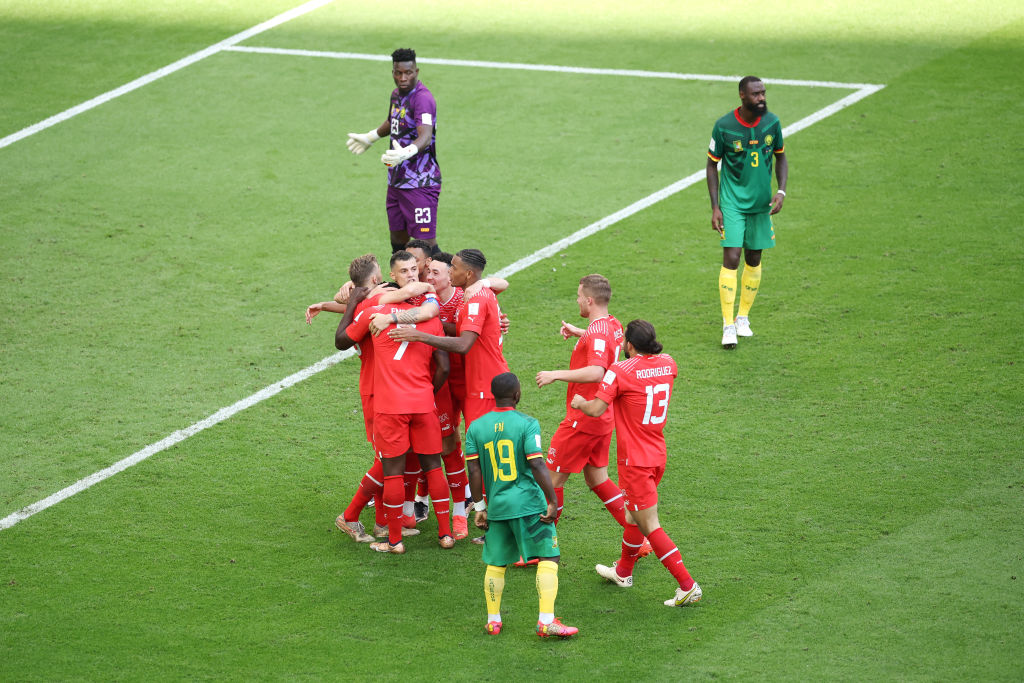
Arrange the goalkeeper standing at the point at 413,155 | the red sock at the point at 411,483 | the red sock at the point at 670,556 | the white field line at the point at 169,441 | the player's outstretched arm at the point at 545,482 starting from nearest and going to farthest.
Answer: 1. the player's outstretched arm at the point at 545,482
2. the red sock at the point at 670,556
3. the red sock at the point at 411,483
4. the white field line at the point at 169,441
5. the goalkeeper standing at the point at 413,155

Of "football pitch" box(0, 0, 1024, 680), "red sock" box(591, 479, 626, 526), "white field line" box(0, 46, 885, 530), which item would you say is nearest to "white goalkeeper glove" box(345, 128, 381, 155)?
"football pitch" box(0, 0, 1024, 680)

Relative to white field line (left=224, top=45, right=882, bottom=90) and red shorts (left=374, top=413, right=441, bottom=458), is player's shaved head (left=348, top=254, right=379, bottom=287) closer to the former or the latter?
red shorts (left=374, top=413, right=441, bottom=458)

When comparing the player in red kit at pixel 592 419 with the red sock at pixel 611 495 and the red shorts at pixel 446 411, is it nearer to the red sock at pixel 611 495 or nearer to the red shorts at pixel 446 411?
the red sock at pixel 611 495

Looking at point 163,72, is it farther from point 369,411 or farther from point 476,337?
point 476,337

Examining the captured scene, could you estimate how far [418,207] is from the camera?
464 inches

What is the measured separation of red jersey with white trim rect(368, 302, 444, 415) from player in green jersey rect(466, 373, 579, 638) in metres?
0.83

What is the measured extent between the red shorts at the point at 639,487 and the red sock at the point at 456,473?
152 cm

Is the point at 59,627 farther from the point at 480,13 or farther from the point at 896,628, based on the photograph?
the point at 480,13

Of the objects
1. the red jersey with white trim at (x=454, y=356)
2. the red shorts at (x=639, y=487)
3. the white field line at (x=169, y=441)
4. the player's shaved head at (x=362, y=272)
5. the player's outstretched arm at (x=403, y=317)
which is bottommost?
the white field line at (x=169, y=441)

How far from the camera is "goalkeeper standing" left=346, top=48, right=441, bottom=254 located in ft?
38.2

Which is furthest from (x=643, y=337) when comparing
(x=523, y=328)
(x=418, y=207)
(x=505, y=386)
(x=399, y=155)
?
(x=418, y=207)

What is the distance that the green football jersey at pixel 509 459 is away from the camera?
720 centimetres

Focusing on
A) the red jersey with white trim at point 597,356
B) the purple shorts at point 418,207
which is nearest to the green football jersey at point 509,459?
the red jersey with white trim at point 597,356

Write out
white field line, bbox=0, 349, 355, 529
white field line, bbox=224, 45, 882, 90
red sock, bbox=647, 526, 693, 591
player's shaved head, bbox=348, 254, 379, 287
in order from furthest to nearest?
white field line, bbox=224, 45, 882, 90 < white field line, bbox=0, 349, 355, 529 < player's shaved head, bbox=348, 254, 379, 287 < red sock, bbox=647, 526, 693, 591
